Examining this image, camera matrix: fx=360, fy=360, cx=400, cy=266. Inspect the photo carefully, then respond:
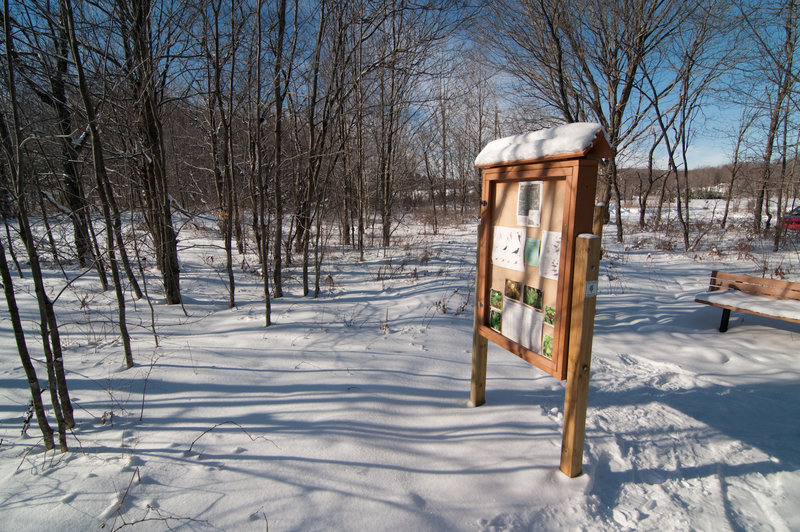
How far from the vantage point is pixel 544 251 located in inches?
90.0

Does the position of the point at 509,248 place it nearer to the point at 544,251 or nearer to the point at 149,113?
the point at 544,251

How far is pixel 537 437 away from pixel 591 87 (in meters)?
12.2

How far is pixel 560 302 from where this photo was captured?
2.17 metres

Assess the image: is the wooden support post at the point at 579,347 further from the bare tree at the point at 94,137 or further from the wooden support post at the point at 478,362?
the bare tree at the point at 94,137

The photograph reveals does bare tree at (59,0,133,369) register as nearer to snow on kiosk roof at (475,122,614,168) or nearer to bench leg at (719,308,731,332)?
snow on kiosk roof at (475,122,614,168)

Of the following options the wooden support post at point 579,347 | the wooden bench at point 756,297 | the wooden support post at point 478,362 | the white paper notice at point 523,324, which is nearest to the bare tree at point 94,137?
the wooden support post at point 478,362

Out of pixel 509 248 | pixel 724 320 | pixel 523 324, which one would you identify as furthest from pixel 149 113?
pixel 724 320

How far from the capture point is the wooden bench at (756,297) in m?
4.45

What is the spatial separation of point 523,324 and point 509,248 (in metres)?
0.54

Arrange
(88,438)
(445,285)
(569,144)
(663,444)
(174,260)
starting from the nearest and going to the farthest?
1. (569,144)
2. (88,438)
3. (663,444)
4. (174,260)
5. (445,285)

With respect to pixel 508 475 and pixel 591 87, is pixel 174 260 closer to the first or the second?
pixel 508 475

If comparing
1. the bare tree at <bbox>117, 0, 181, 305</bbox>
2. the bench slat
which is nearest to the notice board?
the bare tree at <bbox>117, 0, 181, 305</bbox>

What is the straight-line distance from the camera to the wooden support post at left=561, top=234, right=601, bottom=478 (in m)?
1.99

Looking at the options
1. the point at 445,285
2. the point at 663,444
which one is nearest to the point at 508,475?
the point at 663,444
